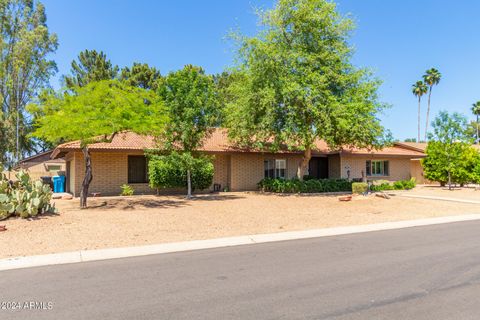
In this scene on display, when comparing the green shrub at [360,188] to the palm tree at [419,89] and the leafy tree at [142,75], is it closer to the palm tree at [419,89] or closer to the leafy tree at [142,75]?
the leafy tree at [142,75]

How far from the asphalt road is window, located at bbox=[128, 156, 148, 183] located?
14.5 metres

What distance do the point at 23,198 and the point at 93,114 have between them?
3943 millimetres

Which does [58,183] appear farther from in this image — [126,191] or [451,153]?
[451,153]

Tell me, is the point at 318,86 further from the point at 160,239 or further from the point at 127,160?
the point at 160,239

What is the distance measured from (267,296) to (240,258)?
8.07 feet

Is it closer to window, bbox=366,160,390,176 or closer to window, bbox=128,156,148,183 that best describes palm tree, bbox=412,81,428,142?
window, bbox=366,160,390,176

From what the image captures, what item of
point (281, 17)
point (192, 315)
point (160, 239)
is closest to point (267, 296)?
point (192, 315)

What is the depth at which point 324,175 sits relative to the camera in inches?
1168

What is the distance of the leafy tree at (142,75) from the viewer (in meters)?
37.2

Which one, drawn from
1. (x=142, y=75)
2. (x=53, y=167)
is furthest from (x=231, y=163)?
(x=53, y=167)

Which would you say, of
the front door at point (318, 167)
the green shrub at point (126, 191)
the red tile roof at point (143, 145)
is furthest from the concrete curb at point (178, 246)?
the front door at point (318, 167)

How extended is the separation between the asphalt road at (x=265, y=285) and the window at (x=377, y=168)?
22.3m

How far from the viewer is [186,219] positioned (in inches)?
515

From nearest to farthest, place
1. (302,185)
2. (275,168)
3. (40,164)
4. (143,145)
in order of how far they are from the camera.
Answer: (143,145)
(302,185)
(275,168)
(40,164)
